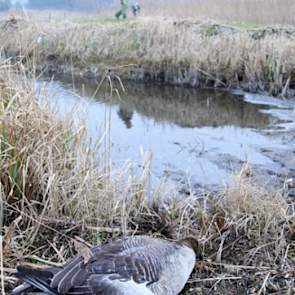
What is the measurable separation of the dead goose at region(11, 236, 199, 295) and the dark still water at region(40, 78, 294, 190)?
1.56 m

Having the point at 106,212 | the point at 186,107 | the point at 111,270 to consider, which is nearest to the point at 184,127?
the point at 186,107

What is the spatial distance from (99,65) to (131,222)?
29.3 ft

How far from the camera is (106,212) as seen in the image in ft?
11.2

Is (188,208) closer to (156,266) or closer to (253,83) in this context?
(156,266)

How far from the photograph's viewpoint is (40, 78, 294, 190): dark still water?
511 cm

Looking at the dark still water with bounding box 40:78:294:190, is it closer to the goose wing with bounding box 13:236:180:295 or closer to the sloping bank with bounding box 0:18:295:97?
the sloping bank with bounding box 0:18:295:97

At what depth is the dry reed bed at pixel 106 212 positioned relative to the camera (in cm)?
303

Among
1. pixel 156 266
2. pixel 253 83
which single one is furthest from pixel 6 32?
pixel 156 266

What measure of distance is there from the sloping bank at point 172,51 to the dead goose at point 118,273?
605 cm

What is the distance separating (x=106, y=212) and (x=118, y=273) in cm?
105

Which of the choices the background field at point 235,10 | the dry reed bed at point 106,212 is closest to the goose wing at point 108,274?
the dry reed bed at point 106,212

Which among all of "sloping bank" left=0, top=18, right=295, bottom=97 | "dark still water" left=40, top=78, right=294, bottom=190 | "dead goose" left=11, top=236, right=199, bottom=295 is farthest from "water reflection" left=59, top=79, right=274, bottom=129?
"dead goose" left=11, top=236, right=199, bottom=295

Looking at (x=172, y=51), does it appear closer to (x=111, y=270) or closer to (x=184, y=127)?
(x=184, y=127)

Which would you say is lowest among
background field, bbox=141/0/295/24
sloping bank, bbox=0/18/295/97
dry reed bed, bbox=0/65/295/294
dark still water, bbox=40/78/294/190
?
dark still water, bbox=40/78/294/190
